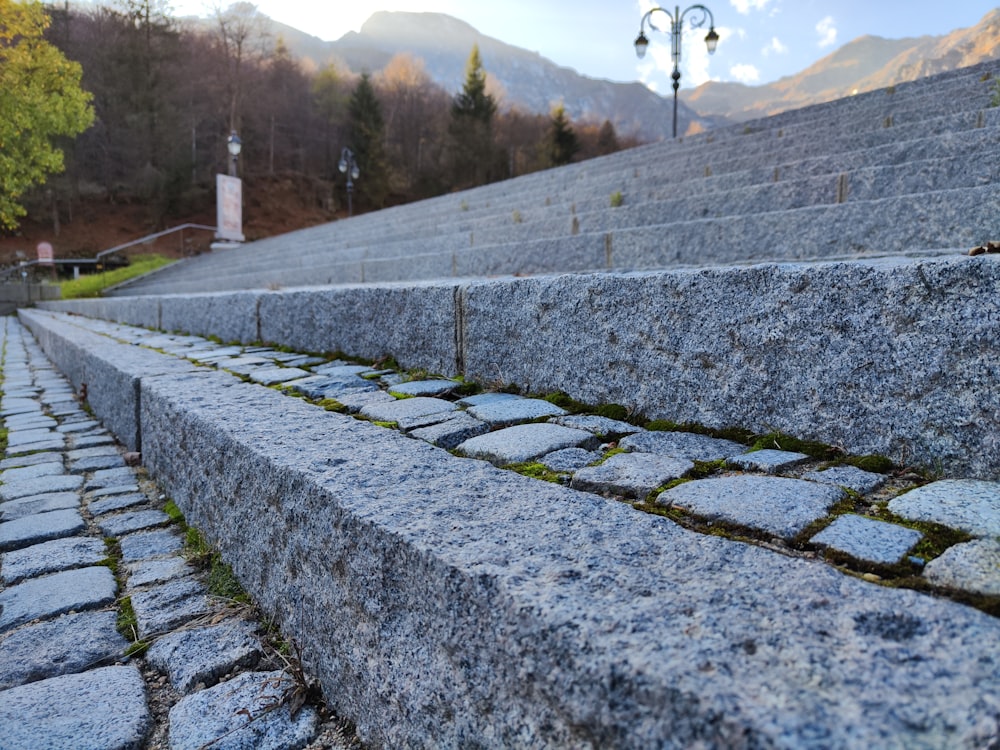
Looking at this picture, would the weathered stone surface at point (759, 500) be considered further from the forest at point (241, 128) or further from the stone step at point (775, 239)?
the forest at point (241, 128)

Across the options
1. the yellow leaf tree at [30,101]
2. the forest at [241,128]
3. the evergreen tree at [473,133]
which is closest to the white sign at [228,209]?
the yellow leaf tree at [30,101]

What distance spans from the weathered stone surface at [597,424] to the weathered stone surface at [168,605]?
3.74 feet

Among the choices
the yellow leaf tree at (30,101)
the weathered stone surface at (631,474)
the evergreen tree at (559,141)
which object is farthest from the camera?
the evergreen tree at (559,141)

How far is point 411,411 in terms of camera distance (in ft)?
7.23

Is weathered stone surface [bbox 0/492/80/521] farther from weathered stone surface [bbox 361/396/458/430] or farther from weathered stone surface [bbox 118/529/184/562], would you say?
weathered stone surface [bbox 361/396/458/430]

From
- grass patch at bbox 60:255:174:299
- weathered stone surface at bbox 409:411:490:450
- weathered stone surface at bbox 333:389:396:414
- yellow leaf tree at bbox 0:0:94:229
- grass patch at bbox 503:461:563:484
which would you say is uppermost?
yellow leaf tree at bbox 0:0:94:229

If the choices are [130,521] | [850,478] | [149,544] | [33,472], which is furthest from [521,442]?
[33,472]

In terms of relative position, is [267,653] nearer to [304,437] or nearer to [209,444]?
[304,437]

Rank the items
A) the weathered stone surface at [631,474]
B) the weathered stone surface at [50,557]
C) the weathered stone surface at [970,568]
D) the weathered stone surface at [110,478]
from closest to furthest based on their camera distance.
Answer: the weathered stone surface at [970,568], the weathered stone surface at [631,474], the weathered stone surface at [50,557], the weathered stone surface at [110,478]

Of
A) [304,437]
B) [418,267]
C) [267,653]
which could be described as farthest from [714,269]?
[418,267]

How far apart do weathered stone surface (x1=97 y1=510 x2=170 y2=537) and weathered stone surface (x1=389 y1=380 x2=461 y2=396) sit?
997mm

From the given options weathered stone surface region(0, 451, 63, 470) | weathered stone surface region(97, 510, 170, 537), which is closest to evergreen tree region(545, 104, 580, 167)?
weathered stone surface region(0, 451, 63, 470)

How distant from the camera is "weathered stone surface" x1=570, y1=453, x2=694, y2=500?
1.37m

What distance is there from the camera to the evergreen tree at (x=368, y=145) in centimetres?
4352
